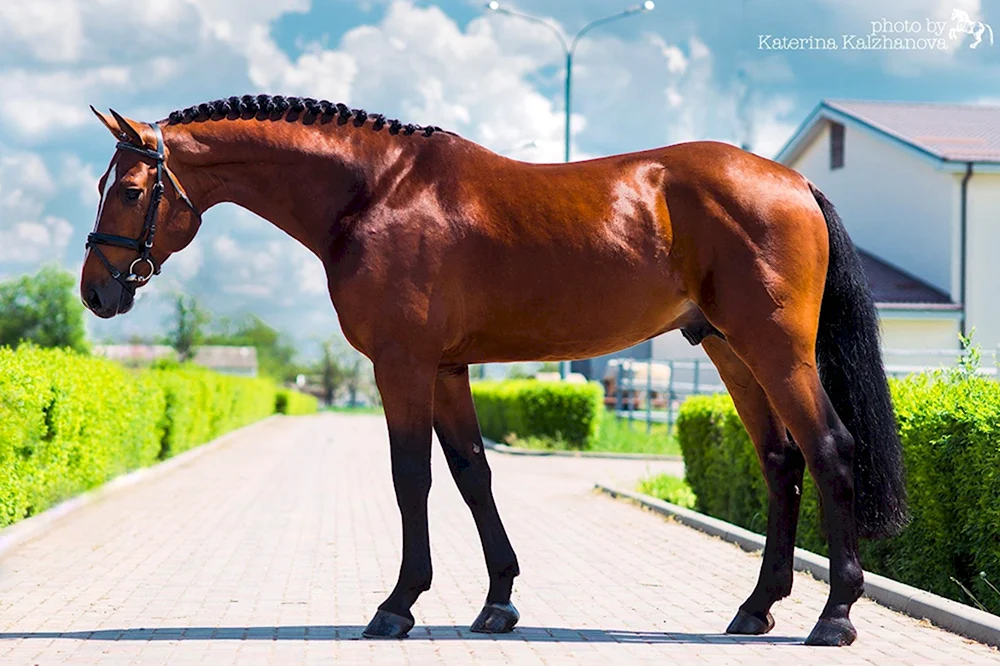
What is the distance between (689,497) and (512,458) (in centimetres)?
1101

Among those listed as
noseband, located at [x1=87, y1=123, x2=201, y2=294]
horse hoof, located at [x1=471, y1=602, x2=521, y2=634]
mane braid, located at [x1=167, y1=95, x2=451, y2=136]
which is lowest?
horse hoof, located at [x1=471, y1=602, x2=521, y2=634]

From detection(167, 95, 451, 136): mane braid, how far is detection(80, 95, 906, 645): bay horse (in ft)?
0.04

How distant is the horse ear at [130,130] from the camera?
252 inches

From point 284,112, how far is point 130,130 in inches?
31.6

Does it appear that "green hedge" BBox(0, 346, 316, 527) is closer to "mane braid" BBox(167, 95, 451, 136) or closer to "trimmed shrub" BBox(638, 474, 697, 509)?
"mane braid" BBox(167, 95, 451, 136)

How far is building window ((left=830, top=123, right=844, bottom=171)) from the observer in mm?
34625

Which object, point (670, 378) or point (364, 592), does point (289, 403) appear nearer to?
point (670, 378)

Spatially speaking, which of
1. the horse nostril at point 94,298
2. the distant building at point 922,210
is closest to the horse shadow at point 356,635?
the horse nostril at point 94,298

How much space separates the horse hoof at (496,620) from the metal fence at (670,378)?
1511 cm

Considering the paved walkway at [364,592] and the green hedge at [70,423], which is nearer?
the paved walkway at [364,592]

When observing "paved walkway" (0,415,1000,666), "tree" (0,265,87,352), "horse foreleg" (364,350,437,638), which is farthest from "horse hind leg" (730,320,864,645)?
"tree" (0,265,87,352)

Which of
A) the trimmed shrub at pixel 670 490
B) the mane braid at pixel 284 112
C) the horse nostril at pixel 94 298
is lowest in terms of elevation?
the trimmed shrub at pixel 670 490

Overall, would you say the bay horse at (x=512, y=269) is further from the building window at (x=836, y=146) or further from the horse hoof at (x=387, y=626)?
the building window at (x=836, y=146)

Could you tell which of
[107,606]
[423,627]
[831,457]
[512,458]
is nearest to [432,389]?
[423,627]
